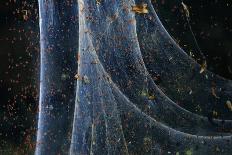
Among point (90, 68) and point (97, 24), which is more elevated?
point (97, 24)

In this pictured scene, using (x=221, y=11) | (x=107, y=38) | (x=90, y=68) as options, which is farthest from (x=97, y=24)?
(x=221, y=11)

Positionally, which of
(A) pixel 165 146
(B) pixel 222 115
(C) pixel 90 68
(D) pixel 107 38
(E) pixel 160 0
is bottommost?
(A) pixel 165 146

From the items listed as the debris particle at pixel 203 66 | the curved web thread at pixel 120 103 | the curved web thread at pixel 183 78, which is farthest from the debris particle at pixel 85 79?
the debris particle at pixel 203 66

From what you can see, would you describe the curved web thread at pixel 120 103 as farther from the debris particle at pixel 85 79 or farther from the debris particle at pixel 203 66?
the debris particle at pixel 203 66

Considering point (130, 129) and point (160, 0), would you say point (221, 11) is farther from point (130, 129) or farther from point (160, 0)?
point (130, 129)

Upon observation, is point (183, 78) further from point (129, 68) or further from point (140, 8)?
point (140, 8)

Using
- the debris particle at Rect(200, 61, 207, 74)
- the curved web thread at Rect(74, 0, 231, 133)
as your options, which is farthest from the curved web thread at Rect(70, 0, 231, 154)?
the debris particle at Rect(200, 61, 207, 74)

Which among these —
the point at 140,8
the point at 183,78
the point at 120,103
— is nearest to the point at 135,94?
the point at 120,103

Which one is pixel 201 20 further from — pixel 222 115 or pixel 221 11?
pixel 222 115
